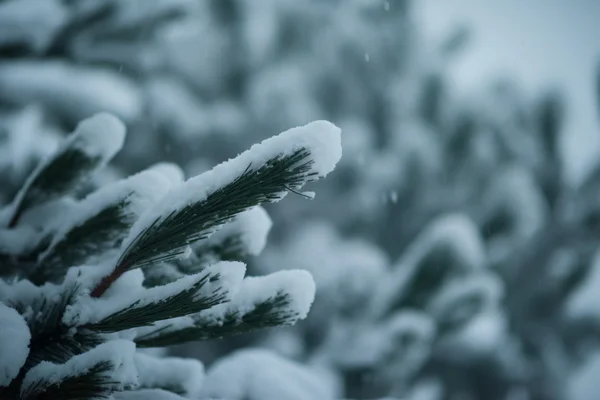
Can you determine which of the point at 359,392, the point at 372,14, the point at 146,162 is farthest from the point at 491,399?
the point at 372,14

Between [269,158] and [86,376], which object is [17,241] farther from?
[269,158]

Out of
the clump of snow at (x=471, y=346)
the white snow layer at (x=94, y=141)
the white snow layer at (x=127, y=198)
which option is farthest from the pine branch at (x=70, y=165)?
the clump of snow at (x=471, y=346)

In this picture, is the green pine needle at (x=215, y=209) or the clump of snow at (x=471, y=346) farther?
the clump of snow at (x=471, y=346)

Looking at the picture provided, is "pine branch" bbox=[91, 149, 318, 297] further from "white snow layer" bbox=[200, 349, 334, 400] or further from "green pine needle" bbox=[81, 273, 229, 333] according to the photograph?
"white snow layer" bbox=[200, 349, 334, 400]

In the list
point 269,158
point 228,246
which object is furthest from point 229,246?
point 269,158

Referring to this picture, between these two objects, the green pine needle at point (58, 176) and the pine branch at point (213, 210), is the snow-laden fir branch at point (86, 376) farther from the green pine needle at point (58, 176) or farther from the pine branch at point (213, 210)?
the green pine needle at point (58, 176)

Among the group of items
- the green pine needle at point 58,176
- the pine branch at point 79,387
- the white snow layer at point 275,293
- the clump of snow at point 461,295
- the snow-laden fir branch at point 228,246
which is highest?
the clump of snow at point 461,295

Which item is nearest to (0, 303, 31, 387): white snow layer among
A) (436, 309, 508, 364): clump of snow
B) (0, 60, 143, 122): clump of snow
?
(0, 60, 143, 122): clump of snow
